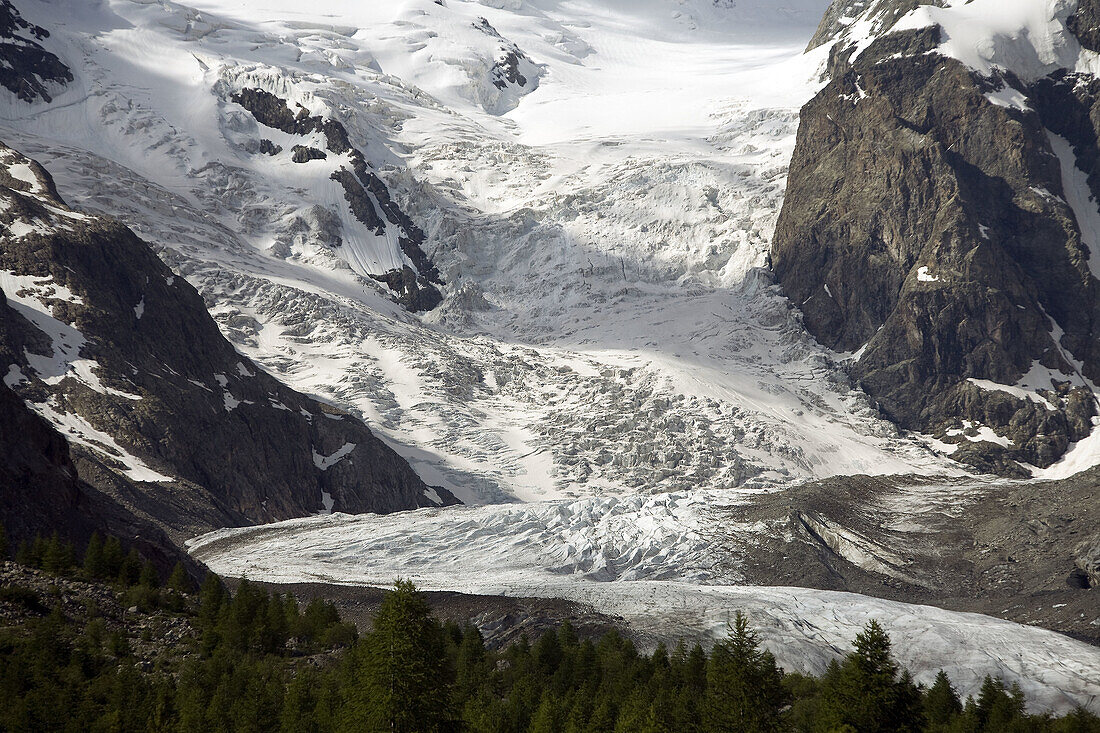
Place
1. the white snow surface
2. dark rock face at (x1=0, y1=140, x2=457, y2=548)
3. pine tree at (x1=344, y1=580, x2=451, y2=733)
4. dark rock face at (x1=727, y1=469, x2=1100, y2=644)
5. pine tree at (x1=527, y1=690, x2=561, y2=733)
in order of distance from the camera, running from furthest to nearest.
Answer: dark rock face at (x1=0, y1=140, x2=457, y2=548), dark rock face at (x1=727, y1=469, x2=1100, y2=644), the white snow surface, pine tree at (x1=527, y1=690, x2=561, y2=733), pine tree at (x1=344, y1=580, x2=451, y2=733)

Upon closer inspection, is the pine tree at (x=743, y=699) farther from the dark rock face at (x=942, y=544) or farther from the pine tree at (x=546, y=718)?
the dark rock face at (x=942, y=544)

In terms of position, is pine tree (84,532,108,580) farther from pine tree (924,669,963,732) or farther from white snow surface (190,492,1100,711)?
pine tree (924,669,963,732)

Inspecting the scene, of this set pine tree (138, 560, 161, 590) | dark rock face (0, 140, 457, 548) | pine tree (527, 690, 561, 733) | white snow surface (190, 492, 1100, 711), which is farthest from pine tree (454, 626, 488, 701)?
dark rock face (0, 140, 457, 548)

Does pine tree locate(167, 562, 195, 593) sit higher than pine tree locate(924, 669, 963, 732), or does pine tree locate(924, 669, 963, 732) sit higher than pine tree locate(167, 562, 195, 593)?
pine tree locate(167, 562, 195, 593)

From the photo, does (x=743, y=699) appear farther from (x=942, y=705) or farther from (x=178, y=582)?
(x=178, y=582)

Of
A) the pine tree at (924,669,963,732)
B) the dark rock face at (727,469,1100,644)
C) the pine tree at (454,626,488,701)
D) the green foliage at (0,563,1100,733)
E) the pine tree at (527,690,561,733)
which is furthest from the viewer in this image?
the dark rock face at (727,469,1100,644)

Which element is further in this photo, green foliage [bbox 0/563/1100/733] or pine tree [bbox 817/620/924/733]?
pine tree [bbox 817/620/924/733]

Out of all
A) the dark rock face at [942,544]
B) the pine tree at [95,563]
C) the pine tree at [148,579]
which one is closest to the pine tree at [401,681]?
the pine tree at [148,579]
